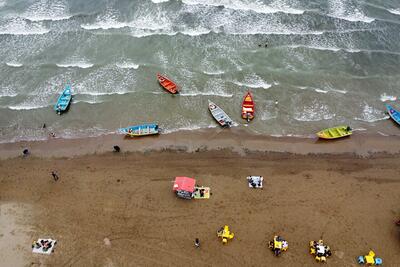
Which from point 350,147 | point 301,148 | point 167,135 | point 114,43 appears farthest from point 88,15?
point 350,147

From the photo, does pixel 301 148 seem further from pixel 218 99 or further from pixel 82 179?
pixel 82 179

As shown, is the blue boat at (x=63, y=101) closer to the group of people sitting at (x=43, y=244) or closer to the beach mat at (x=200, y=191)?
the group of people sitting at (x=43, y=244)

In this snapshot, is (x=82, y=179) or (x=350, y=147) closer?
(x=82, y=179)

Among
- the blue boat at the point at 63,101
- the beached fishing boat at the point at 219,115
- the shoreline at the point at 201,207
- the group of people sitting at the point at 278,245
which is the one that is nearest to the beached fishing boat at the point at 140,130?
the shoreline at the point at 201,207

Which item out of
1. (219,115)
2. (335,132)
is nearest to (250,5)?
(219,115)

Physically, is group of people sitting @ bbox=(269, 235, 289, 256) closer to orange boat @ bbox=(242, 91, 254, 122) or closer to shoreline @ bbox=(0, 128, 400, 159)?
shoreline @ bbox=(0, 128, 400, 159)

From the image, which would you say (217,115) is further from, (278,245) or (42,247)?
(42,247)
